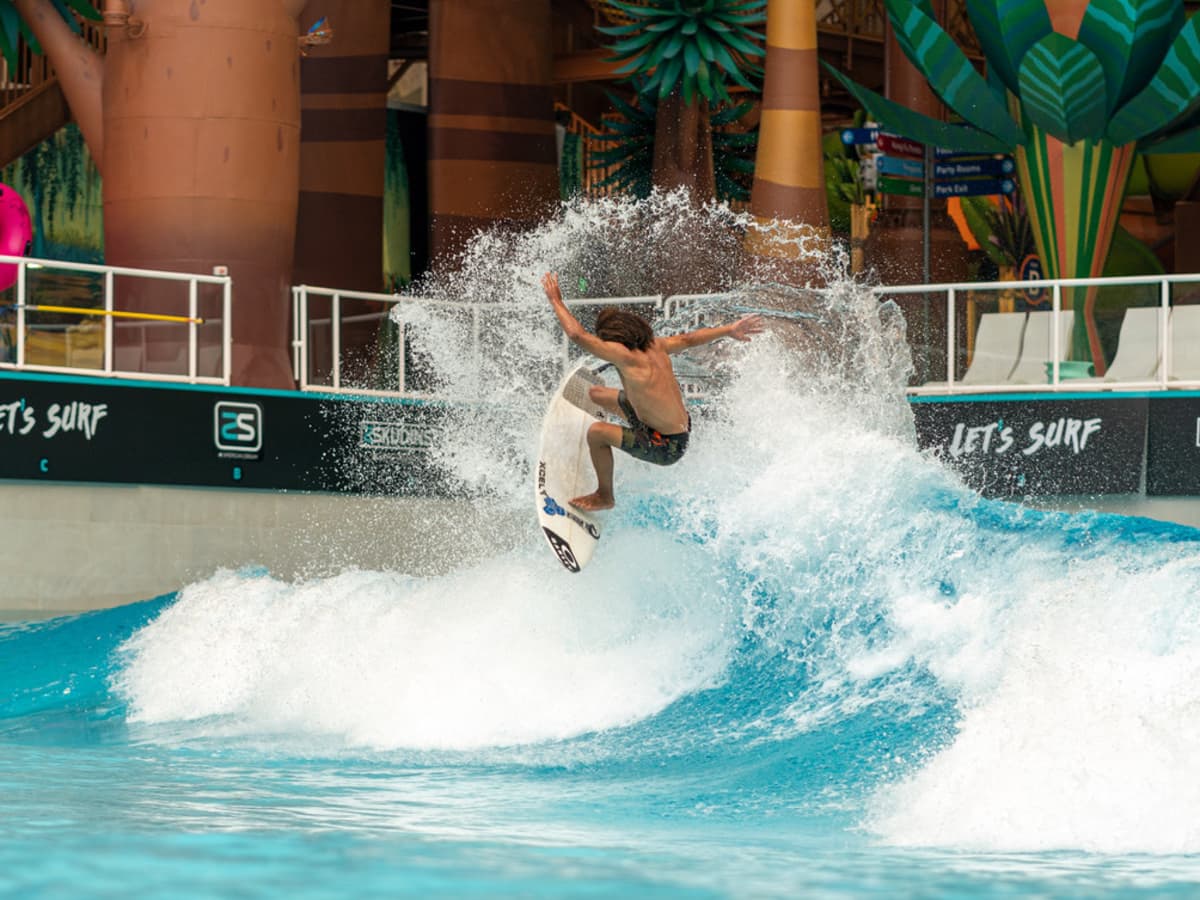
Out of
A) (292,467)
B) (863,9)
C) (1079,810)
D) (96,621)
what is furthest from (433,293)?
(863,9)

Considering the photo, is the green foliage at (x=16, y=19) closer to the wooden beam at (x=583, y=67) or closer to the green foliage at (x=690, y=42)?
the green foliage at (x=690, y=42)

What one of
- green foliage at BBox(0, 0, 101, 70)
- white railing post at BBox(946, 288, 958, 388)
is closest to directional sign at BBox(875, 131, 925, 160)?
white railing post at BBox(946, 288, 958, 388)

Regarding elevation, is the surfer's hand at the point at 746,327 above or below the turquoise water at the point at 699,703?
above

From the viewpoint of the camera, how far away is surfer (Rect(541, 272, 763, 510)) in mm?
9711

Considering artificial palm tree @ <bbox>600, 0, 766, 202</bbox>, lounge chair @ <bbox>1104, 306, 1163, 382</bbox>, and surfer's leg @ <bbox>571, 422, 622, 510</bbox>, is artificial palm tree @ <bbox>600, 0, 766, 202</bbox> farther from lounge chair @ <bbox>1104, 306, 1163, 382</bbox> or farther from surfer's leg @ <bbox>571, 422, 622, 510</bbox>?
surfer's leg @ <bbox>571, 422, 622, 510</bbox>

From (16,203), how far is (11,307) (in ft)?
9.56

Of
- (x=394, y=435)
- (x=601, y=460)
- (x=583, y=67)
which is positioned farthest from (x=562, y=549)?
(x=583, y=67)

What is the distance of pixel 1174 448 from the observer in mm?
15844

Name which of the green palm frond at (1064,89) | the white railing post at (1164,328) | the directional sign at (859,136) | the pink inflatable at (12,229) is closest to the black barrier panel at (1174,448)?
the white railing post at (1164,328)

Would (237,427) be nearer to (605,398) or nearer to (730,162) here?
(605,398)

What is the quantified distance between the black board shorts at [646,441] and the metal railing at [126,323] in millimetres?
5703

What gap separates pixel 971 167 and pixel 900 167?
84 cm

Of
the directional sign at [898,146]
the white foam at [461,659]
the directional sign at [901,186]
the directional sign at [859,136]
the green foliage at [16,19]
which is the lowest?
the white foam at [461,659]

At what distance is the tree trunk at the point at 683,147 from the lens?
68.1 feet
